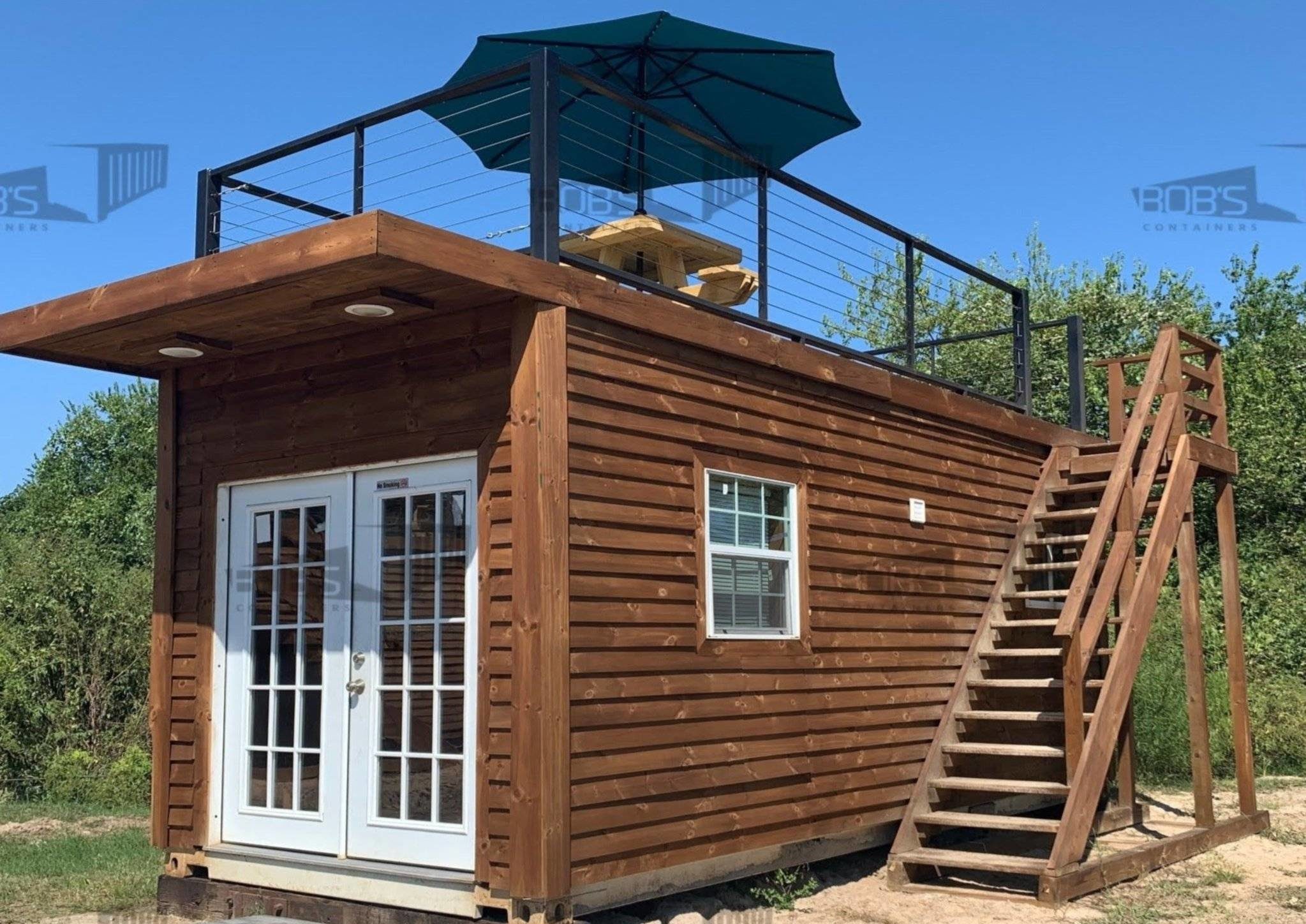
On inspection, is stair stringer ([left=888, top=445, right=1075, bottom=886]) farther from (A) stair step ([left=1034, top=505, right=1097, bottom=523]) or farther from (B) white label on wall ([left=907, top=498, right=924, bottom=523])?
(B) white label on wall ([left=907, top=498, right=924, bottom=523])

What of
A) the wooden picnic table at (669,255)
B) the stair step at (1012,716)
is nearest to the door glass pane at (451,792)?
the wooden picnic table at (669,255)

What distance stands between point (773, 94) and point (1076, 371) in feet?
12.0

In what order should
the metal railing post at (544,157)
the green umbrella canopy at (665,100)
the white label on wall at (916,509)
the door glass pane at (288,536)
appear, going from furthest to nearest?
the white label on wall at (916,509)
the green umbrella canopy at (665,100)
the door glass pane at (288,536)
the metal railing post at (544,157)

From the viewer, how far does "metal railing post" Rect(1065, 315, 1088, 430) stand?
1047 centimetres

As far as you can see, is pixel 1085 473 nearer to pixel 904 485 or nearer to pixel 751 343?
pixel 904 485

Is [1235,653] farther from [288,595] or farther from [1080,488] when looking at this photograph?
[288,595]

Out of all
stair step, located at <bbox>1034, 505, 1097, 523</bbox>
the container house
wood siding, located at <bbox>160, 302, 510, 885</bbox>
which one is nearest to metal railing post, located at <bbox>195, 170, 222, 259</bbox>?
the container house

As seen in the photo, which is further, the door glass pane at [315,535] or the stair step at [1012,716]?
the stair step at [1012,716]

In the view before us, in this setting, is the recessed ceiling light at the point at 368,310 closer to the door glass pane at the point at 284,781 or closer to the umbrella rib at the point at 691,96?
the door glass pane at the point at 284,781

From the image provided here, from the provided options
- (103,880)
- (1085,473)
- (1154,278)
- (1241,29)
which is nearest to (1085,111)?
(1154,278)

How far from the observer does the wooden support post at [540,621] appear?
5453 mm

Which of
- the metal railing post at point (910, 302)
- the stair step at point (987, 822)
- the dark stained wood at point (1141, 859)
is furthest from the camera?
the metal railing post at point (910, 302)

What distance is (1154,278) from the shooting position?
23.4 meters

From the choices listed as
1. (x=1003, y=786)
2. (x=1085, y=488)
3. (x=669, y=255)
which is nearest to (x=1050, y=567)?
(x=1085, y=488)
